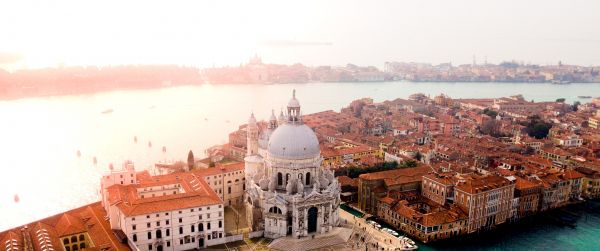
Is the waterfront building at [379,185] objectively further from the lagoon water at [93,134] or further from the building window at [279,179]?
the lagoon water at [93,134]

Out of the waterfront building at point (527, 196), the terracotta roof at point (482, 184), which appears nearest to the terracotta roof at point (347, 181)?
the terracotta roof at point (482, 184)

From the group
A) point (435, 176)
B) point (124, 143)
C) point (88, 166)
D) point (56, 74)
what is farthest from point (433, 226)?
point (56, 74)

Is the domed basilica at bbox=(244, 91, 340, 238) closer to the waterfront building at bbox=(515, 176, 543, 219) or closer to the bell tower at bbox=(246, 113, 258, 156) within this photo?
the bell tower at bbox=(246, 113, 258, 156)

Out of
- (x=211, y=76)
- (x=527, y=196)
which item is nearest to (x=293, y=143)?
(x=527, y=196)

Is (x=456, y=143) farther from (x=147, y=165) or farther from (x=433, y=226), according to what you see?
(x=147, y=165)

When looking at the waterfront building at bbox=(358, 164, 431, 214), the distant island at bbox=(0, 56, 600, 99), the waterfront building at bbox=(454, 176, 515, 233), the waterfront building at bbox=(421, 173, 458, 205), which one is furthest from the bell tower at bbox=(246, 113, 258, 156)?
the distant island at bbox=(0, 56, 600, 99)
